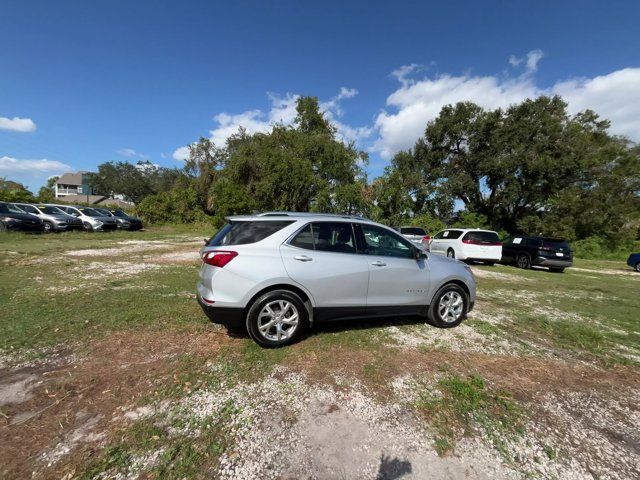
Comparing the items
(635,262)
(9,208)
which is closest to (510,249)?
(635,262)

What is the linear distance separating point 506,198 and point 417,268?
26845 millimetres

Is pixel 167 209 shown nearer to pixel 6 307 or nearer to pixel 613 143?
pixel 6 307

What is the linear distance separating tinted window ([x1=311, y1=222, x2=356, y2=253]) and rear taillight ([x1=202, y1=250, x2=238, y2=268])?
1.07m

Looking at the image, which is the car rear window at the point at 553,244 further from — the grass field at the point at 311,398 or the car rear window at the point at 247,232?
the car rear window at the point at 247,232

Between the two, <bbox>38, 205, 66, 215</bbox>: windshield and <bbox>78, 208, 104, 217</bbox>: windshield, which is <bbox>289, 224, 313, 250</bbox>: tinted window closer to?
<bbox>38, 205, 66, 215</bbox>: windshield

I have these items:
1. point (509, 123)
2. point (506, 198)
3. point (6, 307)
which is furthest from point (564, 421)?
point (509, 123)

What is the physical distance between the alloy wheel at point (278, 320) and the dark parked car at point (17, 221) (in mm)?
19494

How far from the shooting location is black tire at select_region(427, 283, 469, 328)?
15.3 feet

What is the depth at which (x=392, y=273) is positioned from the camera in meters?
4.21

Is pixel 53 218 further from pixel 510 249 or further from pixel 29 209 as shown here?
pixel 510 249

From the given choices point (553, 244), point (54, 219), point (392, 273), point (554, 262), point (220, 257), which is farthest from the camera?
point (54, 219)

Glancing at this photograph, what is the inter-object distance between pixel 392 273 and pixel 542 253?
38.1ft

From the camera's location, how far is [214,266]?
3.59 metres

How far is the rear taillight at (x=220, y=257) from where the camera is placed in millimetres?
3537
